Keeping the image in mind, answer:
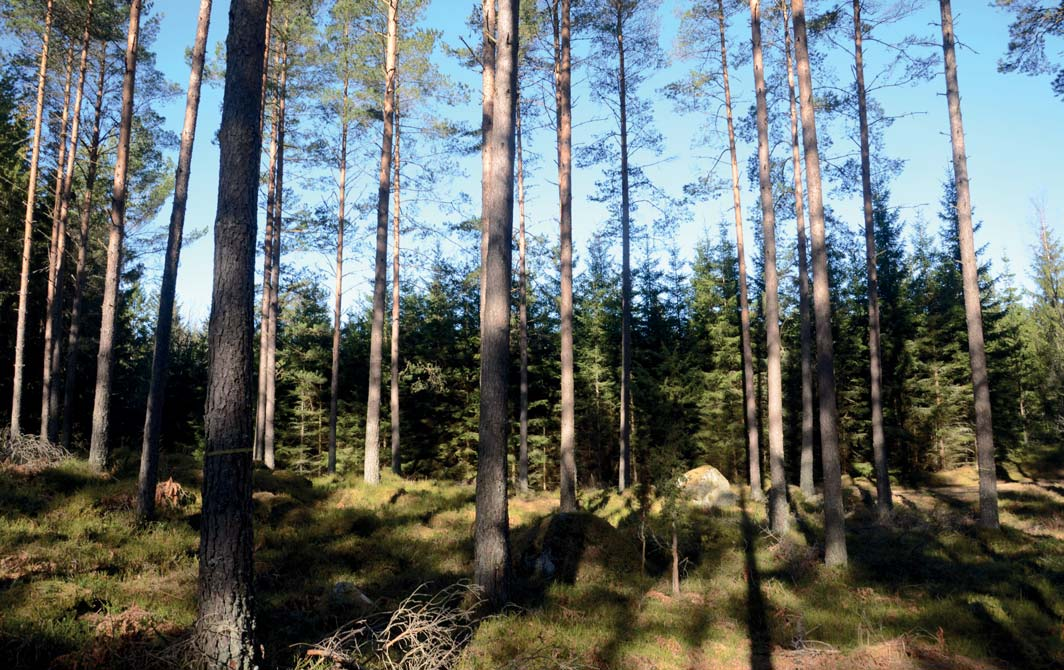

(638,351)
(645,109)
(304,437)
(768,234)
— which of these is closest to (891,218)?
(638,351)

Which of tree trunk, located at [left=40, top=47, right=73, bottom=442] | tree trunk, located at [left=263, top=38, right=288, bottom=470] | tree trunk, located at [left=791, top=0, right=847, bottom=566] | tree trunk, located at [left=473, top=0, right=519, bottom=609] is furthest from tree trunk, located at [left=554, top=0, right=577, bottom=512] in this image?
tree trunk, located at [left=40, top=47, right=73, bottom=442]

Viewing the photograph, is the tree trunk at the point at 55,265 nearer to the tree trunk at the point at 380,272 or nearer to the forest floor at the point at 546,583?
the forest floor at the point at 546,583

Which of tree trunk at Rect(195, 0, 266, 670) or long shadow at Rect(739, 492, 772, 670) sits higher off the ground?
tree trunk at Rect(195, 0, 266, 670)

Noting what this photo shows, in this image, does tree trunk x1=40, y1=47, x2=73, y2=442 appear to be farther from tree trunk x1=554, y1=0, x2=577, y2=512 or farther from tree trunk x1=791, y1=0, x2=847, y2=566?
tree trunk x1=791, y1=0, x2=847, y2=566

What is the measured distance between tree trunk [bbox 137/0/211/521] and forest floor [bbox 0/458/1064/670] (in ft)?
2.30

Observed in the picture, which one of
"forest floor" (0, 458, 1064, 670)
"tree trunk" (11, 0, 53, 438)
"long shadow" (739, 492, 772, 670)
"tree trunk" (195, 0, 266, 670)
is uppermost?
"tree trunk" (11, 0, 53, 438)

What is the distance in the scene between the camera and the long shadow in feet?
23.6

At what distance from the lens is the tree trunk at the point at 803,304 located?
16.4 meters

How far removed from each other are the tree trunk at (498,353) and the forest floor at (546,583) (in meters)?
0.69

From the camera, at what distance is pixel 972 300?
13289 mm

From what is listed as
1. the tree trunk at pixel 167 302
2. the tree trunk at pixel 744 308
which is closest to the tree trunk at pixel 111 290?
the tree trunk at pixel 167 302

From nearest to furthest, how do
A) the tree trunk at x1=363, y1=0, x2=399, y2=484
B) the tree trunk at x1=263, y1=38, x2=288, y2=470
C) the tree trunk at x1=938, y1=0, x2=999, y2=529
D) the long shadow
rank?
the long shadow < the tree trunk at x1=938, y1=0, x2=999, y2=529 < the tree trunk at x1=363, y1=0, x2=399, y2=484 < the tree trunk at x1=263, y1=38, x2=288, y2=470

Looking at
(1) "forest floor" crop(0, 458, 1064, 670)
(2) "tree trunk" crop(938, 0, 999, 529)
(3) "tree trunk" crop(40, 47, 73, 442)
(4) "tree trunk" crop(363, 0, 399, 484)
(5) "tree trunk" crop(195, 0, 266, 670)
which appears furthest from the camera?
(3) "tree trunk" crop(40, 47, 73, 442)

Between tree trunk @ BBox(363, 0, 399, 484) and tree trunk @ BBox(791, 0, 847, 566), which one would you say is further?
tree trunk @ BBox(363, 0, 399, 484)
